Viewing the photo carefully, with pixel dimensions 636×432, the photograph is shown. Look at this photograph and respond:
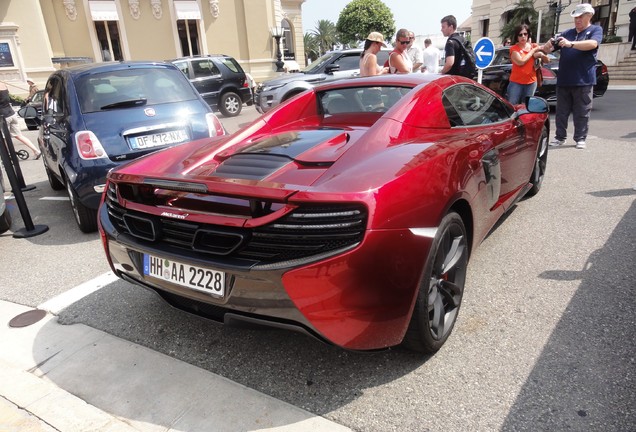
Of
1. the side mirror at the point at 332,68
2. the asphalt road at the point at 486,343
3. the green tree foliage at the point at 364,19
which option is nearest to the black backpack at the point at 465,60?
the asphalt road at the point at 486,343

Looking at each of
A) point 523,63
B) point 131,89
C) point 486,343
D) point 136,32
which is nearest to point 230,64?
point 523,63

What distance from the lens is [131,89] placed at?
491 cm

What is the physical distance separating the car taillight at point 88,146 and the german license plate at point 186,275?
250 cm

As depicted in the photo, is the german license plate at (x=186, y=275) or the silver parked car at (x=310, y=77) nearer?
the german license plate at (x=186, y=275)

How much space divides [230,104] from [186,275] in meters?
13.0

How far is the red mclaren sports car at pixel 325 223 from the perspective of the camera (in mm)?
1807

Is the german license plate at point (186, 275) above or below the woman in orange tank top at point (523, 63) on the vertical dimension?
below

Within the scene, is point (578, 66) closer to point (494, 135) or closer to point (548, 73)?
point (494, 135)

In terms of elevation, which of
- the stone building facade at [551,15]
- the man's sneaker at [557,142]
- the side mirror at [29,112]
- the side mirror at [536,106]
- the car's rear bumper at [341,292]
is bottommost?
the man's sneaker at [557,142]

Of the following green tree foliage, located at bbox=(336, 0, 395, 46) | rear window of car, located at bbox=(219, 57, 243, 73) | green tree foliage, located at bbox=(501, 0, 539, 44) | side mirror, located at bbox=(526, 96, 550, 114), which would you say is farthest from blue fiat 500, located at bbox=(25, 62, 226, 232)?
green tree foliage, located at bbox=(336, 0, 395, 46)

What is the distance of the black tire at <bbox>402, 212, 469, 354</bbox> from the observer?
2.06m

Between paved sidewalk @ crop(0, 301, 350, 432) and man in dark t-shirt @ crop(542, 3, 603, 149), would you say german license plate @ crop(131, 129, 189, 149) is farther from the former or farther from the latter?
man in dark t-shirt @ crop(542, 3, 603, 149)

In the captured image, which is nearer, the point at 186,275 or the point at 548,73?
the point at 186,275

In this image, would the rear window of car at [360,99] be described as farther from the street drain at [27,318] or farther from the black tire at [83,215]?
the black tire at [83,215]
